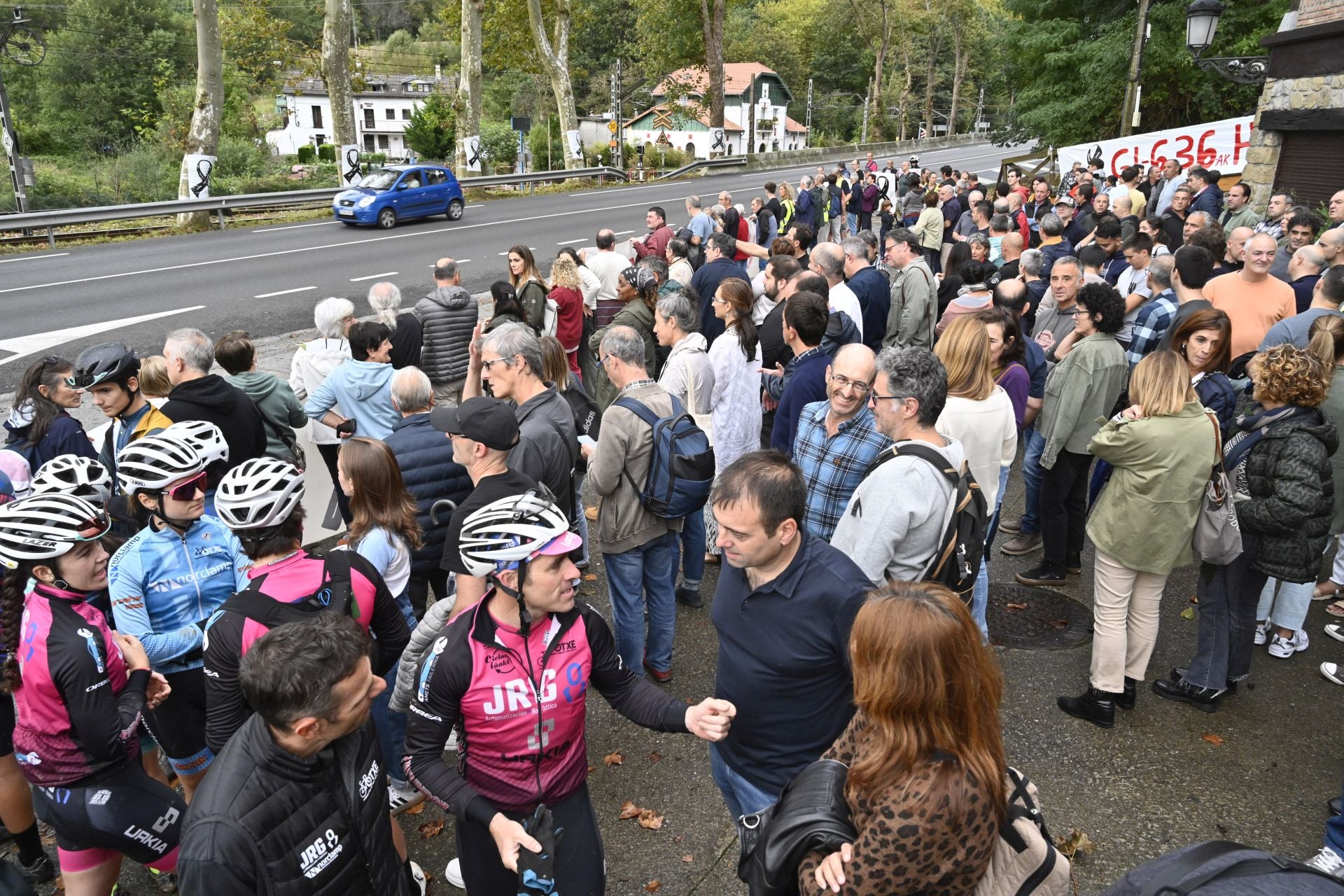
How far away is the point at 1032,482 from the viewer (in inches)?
253

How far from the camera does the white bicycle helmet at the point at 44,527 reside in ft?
9.36

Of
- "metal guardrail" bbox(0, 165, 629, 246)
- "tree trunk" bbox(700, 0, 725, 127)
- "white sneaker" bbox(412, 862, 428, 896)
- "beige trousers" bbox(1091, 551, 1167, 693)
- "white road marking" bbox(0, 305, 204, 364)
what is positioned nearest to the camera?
"white sneaker" bbox(412, 862, 428, 896)

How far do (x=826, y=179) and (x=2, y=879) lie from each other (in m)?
21.1

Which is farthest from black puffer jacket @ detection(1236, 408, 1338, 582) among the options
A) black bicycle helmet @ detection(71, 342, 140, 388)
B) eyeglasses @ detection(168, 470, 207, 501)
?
black bicycle helmet @ detection(71, 342, 140, 388)

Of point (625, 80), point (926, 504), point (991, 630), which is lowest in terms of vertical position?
point (991, 630)

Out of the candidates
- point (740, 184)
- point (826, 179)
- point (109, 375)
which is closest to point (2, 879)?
point (109, 375)

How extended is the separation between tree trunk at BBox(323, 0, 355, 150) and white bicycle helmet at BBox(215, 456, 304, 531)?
82.4ft

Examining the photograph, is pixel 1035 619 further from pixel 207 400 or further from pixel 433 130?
pixel 433 130

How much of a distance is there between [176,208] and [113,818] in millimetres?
22779

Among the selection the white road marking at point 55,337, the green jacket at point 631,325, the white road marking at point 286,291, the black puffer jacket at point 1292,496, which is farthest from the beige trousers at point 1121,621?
the white road marking at point 286,291

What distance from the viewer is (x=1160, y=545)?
4234 millimetres

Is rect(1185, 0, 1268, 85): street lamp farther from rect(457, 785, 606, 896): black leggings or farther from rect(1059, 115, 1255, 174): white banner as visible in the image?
rect(457, 785, 606, 896): black leggings

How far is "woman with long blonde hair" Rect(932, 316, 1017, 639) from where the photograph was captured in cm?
445

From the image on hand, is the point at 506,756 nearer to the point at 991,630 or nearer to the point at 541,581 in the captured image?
the point at 541,581
